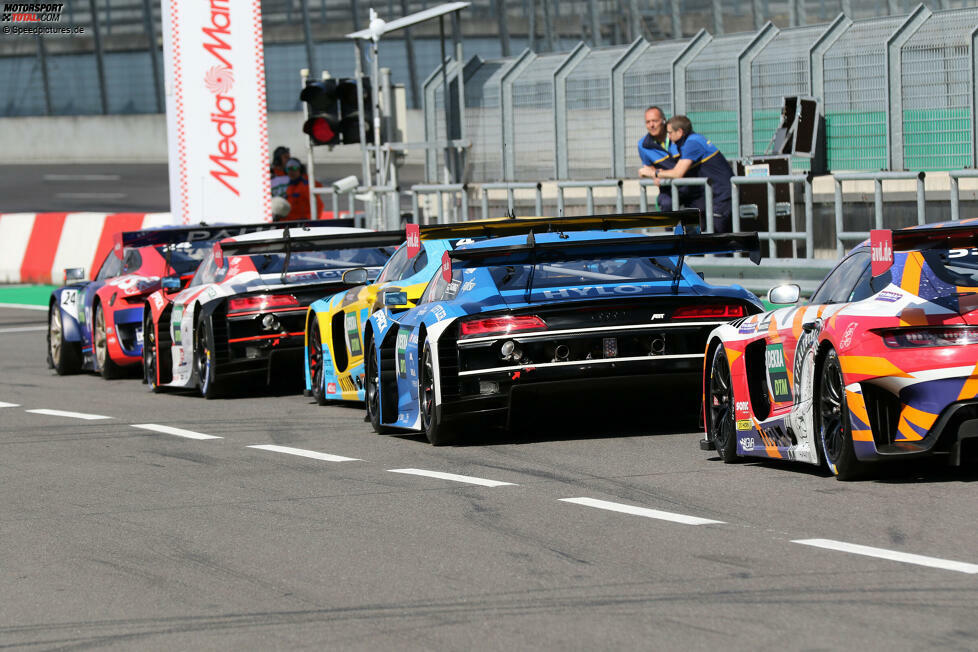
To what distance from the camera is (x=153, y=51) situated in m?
45.7

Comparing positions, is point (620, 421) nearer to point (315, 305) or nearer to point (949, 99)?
point (315, 305)

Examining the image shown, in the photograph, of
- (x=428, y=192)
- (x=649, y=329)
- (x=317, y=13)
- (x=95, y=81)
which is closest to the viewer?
(x=649, y=329)

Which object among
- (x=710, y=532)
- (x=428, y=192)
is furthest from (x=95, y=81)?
(x=710, y=532)

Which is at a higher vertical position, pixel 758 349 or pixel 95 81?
pixel 95 81

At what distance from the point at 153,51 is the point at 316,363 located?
3278 cm

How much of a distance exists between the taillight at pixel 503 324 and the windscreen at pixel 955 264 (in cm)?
278

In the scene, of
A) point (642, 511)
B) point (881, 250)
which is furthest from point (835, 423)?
point (642, 511)

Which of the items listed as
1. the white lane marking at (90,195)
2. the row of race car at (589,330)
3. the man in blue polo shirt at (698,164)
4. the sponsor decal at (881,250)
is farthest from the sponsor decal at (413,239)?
the white lane marking at (90,195)

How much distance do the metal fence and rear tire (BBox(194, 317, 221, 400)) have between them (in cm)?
786

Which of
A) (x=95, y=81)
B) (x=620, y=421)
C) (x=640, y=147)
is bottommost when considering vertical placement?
(x=620, y=421)

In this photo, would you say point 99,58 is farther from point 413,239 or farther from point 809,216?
point 413,239

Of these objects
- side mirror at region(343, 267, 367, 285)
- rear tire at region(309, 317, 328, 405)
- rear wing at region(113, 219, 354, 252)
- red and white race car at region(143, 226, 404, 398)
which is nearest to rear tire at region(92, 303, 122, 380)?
rear wing at region(113, 219, 354, 252)

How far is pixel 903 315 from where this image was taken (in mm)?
8211

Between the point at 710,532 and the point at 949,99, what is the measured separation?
12489 mm
